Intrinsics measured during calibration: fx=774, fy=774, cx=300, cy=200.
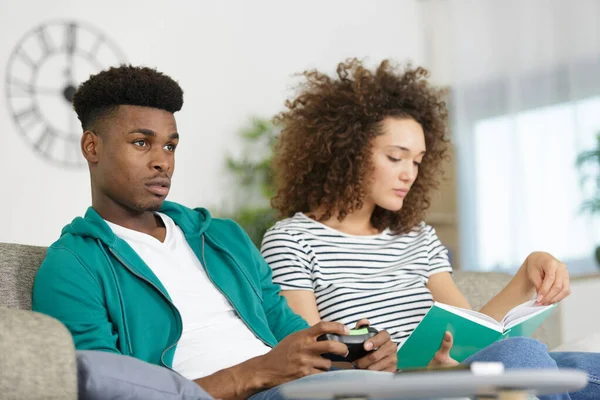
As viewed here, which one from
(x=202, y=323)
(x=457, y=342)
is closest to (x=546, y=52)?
(x=457, y=342)

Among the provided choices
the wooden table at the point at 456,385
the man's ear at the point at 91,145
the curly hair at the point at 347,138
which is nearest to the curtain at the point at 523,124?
the curly hair at the point at 347,138

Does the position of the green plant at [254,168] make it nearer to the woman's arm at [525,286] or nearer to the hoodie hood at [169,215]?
the woman's arm at [525,286]

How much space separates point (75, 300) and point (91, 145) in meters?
0.37

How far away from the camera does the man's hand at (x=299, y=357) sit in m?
1.36

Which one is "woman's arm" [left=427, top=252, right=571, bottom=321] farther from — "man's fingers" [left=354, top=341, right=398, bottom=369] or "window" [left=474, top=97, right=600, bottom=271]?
"window" [left=474, top=97, right=600, bottom=271]

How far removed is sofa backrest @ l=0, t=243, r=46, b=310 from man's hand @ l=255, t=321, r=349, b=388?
0.47 meters

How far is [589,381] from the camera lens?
5.33 feet

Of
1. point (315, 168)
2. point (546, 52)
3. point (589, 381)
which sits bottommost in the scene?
point (589, 381)

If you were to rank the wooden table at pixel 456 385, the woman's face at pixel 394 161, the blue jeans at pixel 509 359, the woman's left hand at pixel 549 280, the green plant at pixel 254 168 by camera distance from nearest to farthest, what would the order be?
the wooden table at pixel 456 385 → the blue jeans at pixel 509 359 → the woman's left hand at pixel 549 280 → the woman's face at pixel 394 161 → the green plant at pixel 254 168

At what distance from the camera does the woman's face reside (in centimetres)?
214

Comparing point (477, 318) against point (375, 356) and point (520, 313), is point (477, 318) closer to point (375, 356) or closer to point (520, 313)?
point (520, 313)

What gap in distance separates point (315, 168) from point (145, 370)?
47.0 inches

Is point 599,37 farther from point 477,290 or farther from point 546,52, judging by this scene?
point 477,290

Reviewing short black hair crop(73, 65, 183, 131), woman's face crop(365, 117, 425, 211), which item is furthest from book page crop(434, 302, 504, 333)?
short black hair crop(73, 65, 183, 131)
